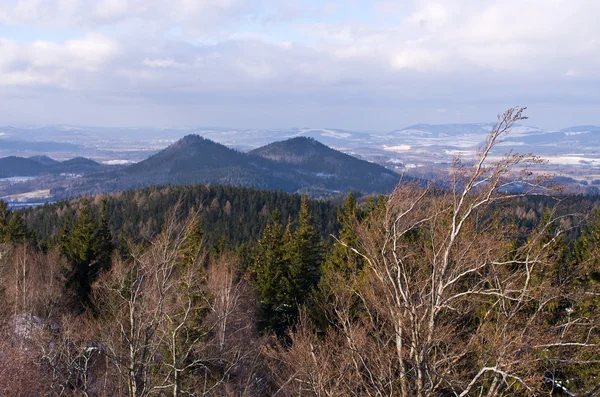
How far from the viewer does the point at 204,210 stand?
104m

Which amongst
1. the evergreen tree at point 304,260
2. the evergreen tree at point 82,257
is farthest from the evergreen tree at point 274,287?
the evergreen tree at point 82,257

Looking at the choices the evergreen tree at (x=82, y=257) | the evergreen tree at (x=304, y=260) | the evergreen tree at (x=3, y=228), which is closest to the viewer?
the evergreen tree at (x=304, y=260)

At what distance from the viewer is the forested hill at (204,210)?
315ft

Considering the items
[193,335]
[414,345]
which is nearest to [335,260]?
[193,335]

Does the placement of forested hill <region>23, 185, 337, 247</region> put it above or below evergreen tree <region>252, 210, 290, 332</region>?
below

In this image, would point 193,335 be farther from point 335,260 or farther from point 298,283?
point 298,283

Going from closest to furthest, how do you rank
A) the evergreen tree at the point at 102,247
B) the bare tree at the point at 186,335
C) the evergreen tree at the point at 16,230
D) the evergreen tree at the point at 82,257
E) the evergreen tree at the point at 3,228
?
the bare tree at the point at 186,335
the evergreen tree at the point at 82,257
the evergreen tree at the point at 102,247
the evergreen tree at the point at 3,228
the evergreen tree at the point at 16,230

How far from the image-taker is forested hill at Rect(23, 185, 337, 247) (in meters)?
96.0

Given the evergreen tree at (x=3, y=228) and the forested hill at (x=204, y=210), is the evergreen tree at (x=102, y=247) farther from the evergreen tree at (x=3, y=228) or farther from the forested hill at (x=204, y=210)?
the forested hill at (x=204, y=210)

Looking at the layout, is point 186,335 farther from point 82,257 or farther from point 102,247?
point 102,247

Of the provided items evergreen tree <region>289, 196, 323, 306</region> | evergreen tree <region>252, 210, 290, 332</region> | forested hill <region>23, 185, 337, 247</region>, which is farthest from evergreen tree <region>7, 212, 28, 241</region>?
forested hill <region>23, 185, 337, 247</region>

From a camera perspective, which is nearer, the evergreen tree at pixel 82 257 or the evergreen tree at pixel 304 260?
the evergreen tree at pixel 304 260

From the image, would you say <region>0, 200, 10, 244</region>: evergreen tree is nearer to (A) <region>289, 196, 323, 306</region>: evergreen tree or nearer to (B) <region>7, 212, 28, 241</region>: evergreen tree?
(B) <region>7, 212, 28, 241</region>: evergreen tree

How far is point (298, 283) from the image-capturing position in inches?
1299
